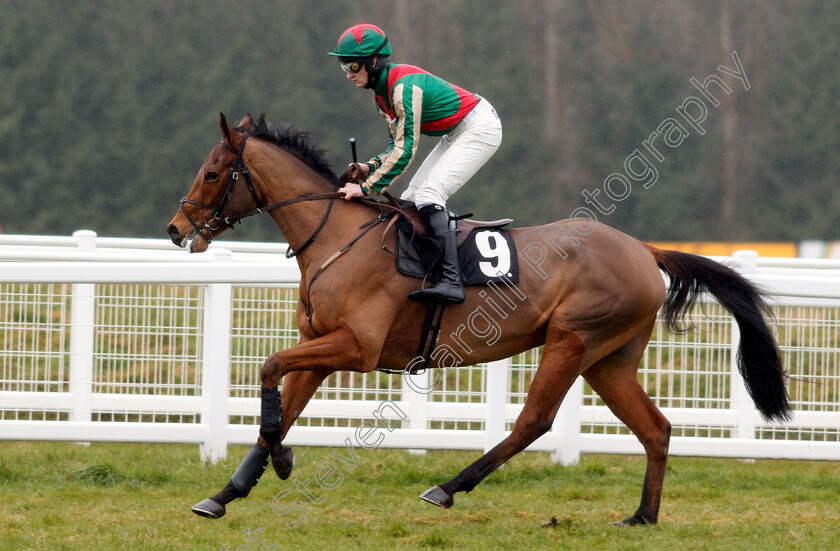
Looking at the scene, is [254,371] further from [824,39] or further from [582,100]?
[824,39]

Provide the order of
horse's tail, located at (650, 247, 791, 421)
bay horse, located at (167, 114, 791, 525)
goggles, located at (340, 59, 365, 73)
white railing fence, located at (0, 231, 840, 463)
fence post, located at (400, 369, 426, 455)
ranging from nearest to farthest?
bay horse, located at (167, 114, 791, 525) → goggles, located at (340, 59, 365, 73) → horse's tail, located at (650, 247, 791, 421) → white railing fence, located at (0, 231, 840, 463) → fence post, located at (400, 369, 426, 455)

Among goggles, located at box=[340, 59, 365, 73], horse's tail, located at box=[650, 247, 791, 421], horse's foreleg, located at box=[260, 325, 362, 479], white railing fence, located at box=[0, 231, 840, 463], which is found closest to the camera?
horse's foreleg, located at box=[260, 325, 362, 479]

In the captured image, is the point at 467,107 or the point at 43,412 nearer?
the point at 467,107

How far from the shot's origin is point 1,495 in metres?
4.98

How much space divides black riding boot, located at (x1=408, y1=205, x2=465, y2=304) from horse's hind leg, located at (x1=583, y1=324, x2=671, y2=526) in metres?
0.92

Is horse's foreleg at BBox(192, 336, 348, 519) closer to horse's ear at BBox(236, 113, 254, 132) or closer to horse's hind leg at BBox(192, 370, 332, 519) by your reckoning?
horse's hind leg at BBox(192, 370, 332, 519)

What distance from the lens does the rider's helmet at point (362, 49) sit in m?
4.47

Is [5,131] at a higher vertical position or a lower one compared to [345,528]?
higher

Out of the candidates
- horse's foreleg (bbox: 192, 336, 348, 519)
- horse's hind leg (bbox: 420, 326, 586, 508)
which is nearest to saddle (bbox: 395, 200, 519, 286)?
horse's hind leg (bbox: 420, 326, 586, 508)

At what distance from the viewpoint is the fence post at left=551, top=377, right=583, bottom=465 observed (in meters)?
5.74

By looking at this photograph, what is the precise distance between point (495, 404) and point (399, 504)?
2.94ft

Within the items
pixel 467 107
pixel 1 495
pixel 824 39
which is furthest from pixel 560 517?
pixel 824 39

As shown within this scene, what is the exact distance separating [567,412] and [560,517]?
103 cm

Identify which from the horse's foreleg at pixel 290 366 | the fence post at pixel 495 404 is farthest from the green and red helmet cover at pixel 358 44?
the fence post at pixel 495 404
